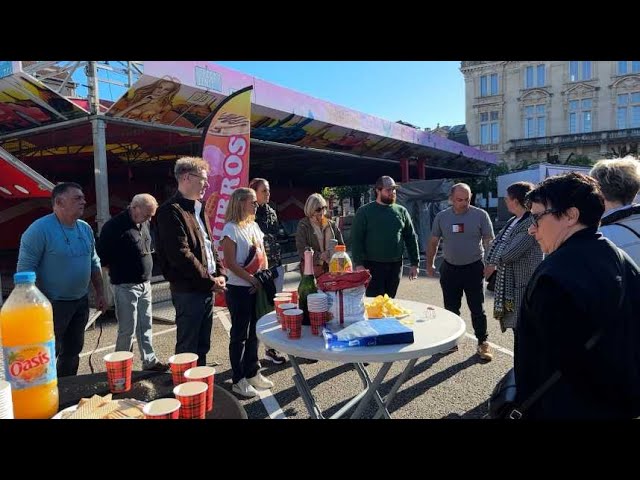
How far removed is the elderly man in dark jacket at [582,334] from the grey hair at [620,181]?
1.00 m

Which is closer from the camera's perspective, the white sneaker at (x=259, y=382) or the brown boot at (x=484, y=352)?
the white sneaker at (x=259, y=382)

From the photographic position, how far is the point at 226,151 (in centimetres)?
607

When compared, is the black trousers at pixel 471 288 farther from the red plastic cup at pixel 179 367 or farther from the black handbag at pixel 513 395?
the red plastic cup at pixel 179 367

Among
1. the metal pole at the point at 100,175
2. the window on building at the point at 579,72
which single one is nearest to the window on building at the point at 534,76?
the window on building at the point at 579,72

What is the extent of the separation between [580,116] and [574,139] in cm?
330

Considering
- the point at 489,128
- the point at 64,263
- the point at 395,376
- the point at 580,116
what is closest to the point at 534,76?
the point at 580,116

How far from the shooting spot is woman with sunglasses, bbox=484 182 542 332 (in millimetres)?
3225

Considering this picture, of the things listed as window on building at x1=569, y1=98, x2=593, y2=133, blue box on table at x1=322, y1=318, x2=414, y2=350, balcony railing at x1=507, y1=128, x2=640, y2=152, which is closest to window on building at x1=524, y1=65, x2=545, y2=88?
window on building at x1=569, y1=98, x2=593, y2=133

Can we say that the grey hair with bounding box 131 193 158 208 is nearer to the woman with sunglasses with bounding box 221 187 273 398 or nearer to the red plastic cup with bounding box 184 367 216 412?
the woman with sunglasses with bounding box 221 187 273 398

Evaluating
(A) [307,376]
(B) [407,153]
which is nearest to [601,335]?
(A) [307,376]

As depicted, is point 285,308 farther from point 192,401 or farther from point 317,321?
point 192,401

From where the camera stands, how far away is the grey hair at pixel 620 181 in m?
2.15

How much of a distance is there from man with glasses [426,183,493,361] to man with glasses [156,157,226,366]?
238 cm
